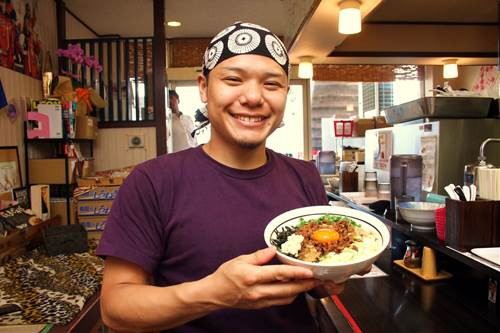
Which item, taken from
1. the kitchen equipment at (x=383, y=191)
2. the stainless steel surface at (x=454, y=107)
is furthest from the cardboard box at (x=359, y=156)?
the stainless steel surface at (x=454, y=107)

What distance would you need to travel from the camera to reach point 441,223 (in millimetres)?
1608

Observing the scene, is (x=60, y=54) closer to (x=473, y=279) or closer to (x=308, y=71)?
(x=308, y=71)

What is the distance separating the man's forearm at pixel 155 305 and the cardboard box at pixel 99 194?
9.20 feet

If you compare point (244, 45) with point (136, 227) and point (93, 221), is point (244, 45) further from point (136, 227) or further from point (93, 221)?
point (93, 221)

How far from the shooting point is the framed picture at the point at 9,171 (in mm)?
3064

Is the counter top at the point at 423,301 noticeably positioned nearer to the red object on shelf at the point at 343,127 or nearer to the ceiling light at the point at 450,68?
the ceiling light at the point at 450,68

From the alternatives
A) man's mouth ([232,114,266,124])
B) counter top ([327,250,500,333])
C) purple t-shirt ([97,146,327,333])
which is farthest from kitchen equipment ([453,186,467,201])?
man's mouth ([232,114,266,124])

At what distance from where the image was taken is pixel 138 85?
14.0 feet

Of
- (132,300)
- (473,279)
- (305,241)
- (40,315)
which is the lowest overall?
(40,315)

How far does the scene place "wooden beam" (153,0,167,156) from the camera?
163 inches

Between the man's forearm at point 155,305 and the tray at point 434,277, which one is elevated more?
the man's forearm at point 155,305

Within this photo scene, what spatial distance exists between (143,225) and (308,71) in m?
3.22

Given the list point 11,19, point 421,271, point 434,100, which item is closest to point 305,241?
point 421,271

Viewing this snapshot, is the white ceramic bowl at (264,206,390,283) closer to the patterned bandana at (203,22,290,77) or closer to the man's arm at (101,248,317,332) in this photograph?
the man's arm at (101,248,317,332)
